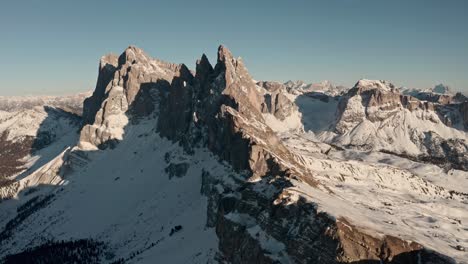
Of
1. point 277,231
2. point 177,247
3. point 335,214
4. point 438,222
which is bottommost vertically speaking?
point 177,247

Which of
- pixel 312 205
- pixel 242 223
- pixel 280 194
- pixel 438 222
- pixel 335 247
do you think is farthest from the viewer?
pixel 438 222

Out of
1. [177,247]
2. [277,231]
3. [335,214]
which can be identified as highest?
[335,214]

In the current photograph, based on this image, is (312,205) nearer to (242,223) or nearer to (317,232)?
(317,232)

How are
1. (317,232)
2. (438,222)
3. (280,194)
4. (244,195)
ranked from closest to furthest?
(317,232) < (280,194) < (244,195) < (438,222)

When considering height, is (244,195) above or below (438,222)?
above

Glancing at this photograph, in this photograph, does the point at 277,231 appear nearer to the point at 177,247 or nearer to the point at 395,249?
the point at 395,249

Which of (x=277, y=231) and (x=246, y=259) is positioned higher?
(x=277, y=231)

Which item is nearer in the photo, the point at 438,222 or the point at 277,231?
the point at 277,231

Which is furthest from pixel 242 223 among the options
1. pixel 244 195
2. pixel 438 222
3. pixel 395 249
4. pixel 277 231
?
pixel 438 222

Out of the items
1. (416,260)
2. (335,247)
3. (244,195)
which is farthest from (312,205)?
(244,195)
